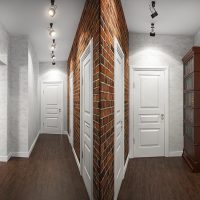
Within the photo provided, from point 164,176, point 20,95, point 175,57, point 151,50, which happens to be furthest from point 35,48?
point 164,176

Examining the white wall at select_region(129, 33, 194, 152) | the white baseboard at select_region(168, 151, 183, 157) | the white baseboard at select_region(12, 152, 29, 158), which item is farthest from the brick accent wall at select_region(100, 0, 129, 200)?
the white baseboard at select_region(12, 152, 29, 158)

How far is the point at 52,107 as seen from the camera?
7.85 metres

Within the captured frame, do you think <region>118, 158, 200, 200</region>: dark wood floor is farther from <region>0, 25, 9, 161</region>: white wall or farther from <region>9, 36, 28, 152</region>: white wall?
<region>0, 25, 9, 161</region>: white wall

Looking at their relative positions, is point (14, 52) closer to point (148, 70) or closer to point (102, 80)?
point (148, 70)

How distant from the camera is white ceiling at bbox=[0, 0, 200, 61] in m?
3.07

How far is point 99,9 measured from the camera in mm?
1990

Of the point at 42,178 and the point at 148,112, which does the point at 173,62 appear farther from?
the point at 42,178

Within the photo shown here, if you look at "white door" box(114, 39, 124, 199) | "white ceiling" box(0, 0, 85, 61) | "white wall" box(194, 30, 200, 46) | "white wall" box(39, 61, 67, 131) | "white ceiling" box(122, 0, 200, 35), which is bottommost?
"white door" box(114, 39, 124, 199)

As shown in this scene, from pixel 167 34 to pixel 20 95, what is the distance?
11.7 feet

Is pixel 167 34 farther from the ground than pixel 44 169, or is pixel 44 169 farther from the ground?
pixel 167 34

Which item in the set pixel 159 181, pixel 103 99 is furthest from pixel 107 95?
pixel 159 181

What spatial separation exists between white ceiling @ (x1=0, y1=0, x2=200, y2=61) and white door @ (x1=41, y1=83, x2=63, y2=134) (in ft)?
10.6

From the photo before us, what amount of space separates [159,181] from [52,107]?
5.50 m

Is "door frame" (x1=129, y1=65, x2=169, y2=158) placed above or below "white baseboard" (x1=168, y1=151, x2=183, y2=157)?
above
